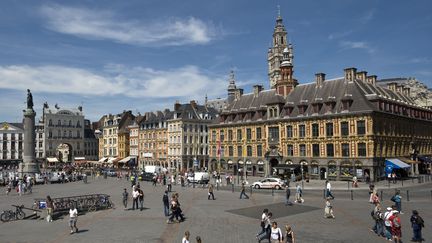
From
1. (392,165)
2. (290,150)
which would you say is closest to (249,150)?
(290,150)

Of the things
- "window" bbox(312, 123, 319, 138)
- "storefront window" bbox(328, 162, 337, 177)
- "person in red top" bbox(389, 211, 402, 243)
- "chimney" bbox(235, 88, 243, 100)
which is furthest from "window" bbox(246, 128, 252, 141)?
"person in red top" bbox(389, 211, 402, 243)

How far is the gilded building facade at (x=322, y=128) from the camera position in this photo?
158ft

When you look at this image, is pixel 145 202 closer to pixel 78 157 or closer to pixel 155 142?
pixel 155 142

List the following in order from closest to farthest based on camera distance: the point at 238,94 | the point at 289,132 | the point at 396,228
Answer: the point at 396,228, the point at 289,132, the point at 238,94

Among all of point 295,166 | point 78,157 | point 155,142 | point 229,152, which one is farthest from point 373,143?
point 78,157

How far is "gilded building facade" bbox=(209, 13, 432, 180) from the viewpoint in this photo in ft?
158

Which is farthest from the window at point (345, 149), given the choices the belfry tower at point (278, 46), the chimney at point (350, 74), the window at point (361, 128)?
the belfry tower at point (278, 46)

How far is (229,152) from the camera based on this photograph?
218ft

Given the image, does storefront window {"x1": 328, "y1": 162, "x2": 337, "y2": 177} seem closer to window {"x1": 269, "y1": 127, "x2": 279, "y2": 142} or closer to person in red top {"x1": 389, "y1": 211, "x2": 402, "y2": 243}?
window {"x1": 269, "y1": 127, "x2": 279, "y2": 142}

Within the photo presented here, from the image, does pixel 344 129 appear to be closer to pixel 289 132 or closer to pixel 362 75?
pixel 289 132

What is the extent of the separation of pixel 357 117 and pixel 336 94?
18.4 ft

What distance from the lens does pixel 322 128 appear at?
171 ft

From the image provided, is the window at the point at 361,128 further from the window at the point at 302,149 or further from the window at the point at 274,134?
the window at the point at 274,134

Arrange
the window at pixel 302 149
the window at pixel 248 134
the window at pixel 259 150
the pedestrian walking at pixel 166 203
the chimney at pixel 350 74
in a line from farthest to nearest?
the window at pixel 248 134 < the window at pixel 259 150 < the window at pixel 302 149 < the chimney at pixel 350 74 < the pedestrian walking at pixel 166 203
